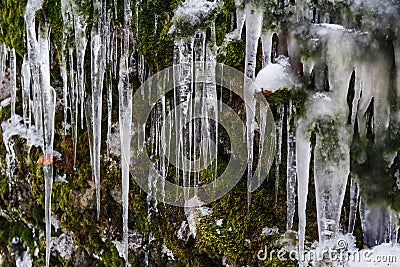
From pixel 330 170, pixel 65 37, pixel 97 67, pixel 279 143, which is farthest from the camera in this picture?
pixel 65 37

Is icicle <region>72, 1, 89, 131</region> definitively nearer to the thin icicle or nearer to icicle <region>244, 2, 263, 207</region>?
icicle <region>244, 2, 263, 207</region>

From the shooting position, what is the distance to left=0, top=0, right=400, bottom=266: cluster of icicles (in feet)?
8.11

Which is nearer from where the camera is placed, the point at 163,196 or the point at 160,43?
the point at 160,43

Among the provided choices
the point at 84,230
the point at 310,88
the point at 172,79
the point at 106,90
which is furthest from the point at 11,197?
the point at 310,88

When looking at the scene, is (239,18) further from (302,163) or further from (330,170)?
(330,170)

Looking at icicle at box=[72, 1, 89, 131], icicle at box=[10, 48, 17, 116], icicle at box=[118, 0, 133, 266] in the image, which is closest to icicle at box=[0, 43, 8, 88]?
icicle at box=[10, 48, 17, 116]

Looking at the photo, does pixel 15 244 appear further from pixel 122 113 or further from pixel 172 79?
pixel 172 79

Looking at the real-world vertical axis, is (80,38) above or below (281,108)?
above

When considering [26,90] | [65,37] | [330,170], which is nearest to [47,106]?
[26,90]

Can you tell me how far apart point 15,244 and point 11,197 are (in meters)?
0.60

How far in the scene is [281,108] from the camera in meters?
2.80

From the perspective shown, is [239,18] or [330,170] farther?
[239,18]

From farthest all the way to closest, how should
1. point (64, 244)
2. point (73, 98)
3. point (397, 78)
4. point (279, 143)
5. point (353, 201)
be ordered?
point (64, 244), point (73, 98), point (279, 143), point (353, 201), point (397, 78)

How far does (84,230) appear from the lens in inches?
155
